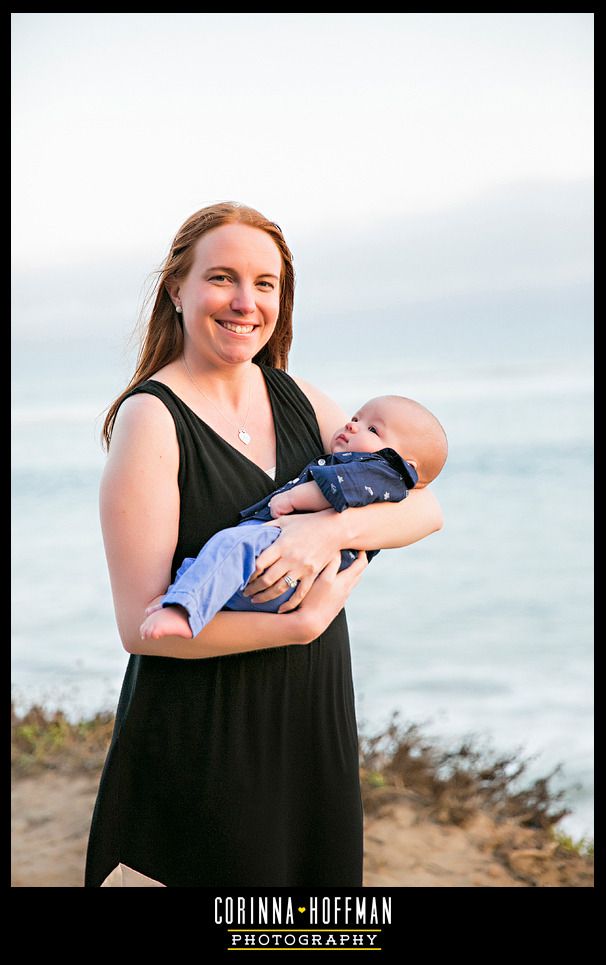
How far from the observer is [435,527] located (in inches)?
94.2

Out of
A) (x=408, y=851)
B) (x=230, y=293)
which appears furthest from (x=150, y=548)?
(x=408, y=851)

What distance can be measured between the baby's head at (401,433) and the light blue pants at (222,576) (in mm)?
409

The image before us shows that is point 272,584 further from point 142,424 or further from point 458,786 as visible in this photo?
point 458,786

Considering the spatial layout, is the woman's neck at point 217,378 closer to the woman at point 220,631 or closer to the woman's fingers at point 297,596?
the woman at point 220,631

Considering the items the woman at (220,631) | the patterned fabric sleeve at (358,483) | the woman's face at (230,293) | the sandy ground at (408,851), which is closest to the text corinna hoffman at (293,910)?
the woman at (220,631)

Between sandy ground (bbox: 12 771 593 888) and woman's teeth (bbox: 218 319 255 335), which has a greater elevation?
woman's teeth (bbox: 218 319 255 335)

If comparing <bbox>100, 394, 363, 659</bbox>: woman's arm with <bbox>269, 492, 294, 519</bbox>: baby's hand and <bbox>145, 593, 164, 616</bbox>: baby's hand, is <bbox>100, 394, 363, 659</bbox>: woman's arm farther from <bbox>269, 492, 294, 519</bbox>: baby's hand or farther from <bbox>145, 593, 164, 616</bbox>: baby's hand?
<bbox>269, 492, 294, 519</bbox>: baby's hand

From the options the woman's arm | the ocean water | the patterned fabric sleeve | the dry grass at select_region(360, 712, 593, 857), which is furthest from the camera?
the ocean water

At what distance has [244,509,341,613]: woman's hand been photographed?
2.02m

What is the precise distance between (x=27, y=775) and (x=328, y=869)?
3.19 metres

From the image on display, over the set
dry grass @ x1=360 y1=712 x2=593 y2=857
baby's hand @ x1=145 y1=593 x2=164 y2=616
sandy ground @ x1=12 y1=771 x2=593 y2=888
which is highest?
baby's hand @ x1=145 y1=593 x2=164 y2=616

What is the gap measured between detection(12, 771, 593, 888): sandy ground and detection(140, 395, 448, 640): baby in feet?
8.50

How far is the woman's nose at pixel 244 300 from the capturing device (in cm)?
213

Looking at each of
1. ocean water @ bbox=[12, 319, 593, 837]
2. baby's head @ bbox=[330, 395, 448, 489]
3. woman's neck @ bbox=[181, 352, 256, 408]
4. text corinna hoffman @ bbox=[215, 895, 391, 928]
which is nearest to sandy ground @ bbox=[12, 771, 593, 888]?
text corinna hoffman @ bbox=[215, 895, 391, 928]
